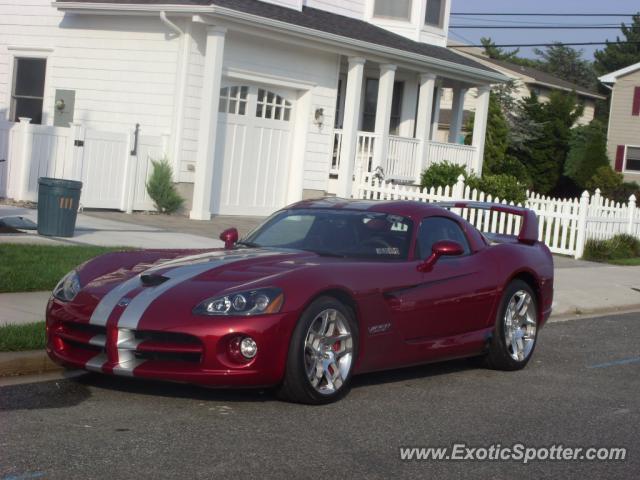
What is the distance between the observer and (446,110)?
165 feet

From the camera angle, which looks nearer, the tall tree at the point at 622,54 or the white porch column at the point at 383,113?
the white porch column at the point at 383,113

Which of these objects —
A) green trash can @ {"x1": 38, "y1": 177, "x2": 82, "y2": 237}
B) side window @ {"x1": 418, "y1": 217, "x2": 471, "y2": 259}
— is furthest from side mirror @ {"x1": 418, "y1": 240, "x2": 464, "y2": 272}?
green trash can @ {"x1": 38, "y1": 177, "x2": 82, "y2": 237}

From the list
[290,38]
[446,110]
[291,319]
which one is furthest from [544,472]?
[446,110]

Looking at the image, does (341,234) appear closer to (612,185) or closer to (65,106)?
(65,106)

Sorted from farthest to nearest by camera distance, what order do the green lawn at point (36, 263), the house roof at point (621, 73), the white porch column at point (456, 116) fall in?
the house roof at point (621, 73), the white porch column at point (456, 116), the green lawn at point (36, 263)

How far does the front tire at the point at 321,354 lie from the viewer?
6.79 m

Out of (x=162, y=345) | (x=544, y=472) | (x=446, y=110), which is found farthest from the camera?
(x=446, y=110)

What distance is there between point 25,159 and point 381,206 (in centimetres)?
1161

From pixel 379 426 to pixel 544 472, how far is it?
118 centimetres

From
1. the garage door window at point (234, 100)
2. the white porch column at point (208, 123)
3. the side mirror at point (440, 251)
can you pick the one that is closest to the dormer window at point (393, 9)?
the garage door window at point (234, 100)

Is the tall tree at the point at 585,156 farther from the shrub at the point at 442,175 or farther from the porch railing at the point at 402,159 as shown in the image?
the shrub at the point at 442,175

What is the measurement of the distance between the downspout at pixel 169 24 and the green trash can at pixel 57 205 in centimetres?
590

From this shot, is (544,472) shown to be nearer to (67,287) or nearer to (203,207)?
(67,287)

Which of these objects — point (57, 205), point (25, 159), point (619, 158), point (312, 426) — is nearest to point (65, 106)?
point (25, 159)
